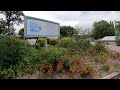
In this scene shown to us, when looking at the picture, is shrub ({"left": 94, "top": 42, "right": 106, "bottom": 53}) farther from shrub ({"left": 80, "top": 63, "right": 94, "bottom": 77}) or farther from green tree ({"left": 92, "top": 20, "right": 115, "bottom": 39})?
green tree ({"left": 92, "top": 20, "right": 115, "bottom": 39})

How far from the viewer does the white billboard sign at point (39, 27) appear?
7586 millimetres

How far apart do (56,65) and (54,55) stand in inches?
15.7

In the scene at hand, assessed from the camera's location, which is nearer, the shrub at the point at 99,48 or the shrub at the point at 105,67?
the shrub at the point at 105,67

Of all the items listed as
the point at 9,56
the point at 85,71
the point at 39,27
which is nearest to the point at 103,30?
the point at 39,27

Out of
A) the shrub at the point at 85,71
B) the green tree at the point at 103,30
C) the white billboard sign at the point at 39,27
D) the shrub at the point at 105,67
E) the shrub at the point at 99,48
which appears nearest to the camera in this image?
the shrub at the point at 85,71

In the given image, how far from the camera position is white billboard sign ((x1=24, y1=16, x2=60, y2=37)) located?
24.9 ft

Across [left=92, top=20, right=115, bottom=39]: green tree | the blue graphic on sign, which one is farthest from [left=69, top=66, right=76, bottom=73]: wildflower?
[left=92, top=20, right=115, bottom=39]: green tree

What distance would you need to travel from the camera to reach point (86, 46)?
338 inches

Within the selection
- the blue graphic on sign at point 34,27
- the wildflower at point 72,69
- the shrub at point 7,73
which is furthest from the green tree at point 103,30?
the shrub at point 7,73

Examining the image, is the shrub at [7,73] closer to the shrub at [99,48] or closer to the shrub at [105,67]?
the shrub at [105,67]

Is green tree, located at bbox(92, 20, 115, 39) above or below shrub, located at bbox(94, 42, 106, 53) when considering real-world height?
above

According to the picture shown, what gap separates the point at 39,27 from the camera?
27.2 feet
